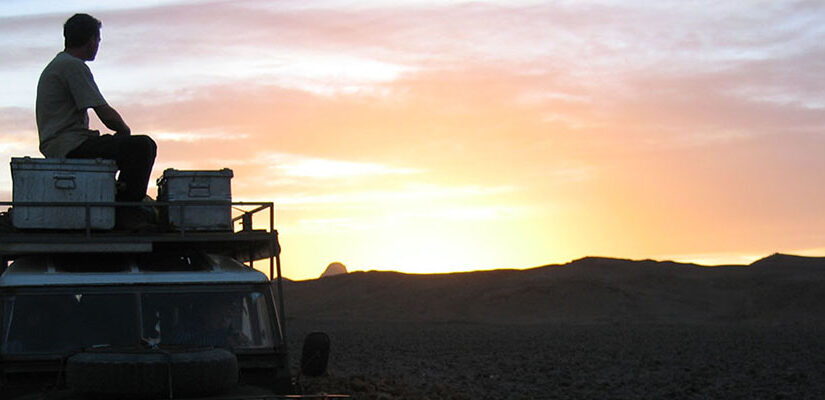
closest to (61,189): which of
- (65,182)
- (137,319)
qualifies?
(65,182)

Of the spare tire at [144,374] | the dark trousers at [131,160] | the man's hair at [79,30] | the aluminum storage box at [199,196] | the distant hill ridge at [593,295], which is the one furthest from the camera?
the distant hill ridge at [593,295]

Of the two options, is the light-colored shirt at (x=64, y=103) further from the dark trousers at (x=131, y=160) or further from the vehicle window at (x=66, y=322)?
the vehicle window at (x=66, y=322)

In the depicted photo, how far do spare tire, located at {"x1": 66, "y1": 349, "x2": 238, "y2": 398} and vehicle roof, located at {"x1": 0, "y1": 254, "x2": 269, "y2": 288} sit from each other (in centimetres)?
101

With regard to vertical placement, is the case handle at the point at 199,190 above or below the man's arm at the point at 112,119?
below

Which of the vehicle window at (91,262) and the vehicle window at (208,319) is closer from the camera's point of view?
the vehicle window at (208,319)

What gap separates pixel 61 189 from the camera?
9516 mm

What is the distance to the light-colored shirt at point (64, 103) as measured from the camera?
1027cm

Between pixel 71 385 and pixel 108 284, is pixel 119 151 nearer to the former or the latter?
pixel 108 284

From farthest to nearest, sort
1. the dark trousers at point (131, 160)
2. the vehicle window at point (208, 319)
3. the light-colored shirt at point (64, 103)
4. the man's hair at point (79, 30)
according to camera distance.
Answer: the man's hair at point (79, 30) → the light-colored shirt at point (64, 103) → the dark trousers at point (131, 160) → the vehicle window at point (208, 319)

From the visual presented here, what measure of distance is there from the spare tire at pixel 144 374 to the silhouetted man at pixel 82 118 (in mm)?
2521

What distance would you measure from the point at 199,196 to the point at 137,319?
4.78 feet

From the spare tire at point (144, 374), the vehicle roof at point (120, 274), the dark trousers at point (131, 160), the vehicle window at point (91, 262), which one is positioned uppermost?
the dark trousers at point (131, 160)

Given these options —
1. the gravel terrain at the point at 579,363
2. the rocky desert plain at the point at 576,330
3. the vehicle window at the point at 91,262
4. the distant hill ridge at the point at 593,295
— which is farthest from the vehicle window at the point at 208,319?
the distant hill ridge at the point at 593,295

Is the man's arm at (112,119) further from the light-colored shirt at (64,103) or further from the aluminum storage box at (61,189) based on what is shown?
the aluminum storage box at (61,189)
